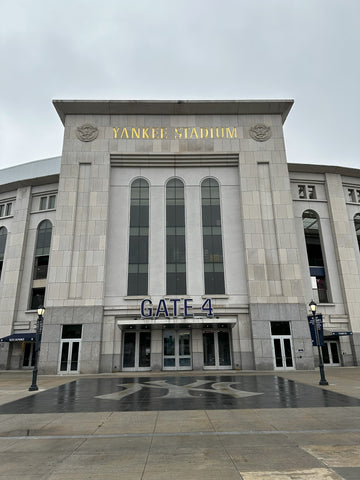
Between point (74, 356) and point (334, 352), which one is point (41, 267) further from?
point (334, 352)

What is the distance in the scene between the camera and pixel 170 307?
92.3ft

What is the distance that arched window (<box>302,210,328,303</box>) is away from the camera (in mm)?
32344

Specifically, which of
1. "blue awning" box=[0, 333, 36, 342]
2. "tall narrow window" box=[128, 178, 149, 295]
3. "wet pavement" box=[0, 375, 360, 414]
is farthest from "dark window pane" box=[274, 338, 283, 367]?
"blue awning" box=[0, 333, 36, 342]

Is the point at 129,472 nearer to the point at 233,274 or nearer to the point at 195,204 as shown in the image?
the point at 233,274

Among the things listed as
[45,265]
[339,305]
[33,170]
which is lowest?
[339,305]

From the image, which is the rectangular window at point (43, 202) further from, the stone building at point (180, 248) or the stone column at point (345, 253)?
the stone column at point (345, 253)

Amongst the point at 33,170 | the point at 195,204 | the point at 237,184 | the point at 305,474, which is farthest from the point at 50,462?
the point at 33,170

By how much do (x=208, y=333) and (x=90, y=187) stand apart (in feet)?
59.7

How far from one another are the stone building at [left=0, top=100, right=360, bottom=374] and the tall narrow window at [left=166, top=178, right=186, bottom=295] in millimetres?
104

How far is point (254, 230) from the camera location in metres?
30.1

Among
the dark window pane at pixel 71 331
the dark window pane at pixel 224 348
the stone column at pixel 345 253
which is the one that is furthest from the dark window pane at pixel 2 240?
the stone column at pixel 345 253

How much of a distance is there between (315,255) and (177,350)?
1821 cm

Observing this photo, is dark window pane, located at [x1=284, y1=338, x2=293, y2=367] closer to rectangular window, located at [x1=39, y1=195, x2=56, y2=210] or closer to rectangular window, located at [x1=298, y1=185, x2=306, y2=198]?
rectangular window, located at [x1=298, y1=185, x2=306, y2=198]

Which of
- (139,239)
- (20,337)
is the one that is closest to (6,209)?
(20,337)
